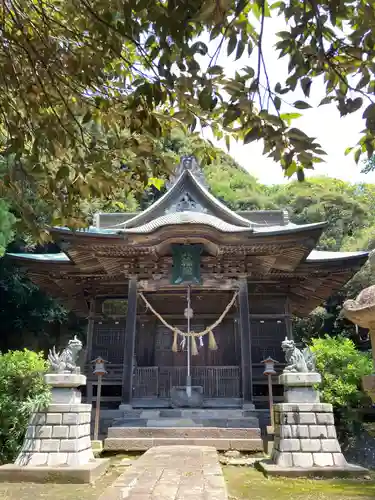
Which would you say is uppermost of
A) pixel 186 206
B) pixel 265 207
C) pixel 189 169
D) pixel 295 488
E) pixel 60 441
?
pixel 265 207

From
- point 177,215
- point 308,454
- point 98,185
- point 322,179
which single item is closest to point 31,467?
point 308,454

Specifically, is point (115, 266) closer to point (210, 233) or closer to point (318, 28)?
point (210, 233)

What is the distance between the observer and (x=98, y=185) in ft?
13.4

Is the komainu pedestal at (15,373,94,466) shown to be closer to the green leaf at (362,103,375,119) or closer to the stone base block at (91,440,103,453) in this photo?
the stone base block at (91,440,103,453)

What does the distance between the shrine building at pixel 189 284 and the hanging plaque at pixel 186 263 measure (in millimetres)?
28

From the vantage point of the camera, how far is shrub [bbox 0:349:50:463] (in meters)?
9.12

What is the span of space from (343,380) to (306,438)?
11.4 ft

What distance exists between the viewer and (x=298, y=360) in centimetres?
897

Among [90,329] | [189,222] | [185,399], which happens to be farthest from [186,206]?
[185,399]

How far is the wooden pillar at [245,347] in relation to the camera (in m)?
11.2

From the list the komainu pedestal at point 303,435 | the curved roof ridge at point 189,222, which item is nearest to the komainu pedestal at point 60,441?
the komainu pedestal at point 303,435

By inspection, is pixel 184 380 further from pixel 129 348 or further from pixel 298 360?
pixel 298 360

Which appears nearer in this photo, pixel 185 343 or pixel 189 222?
pixel 189 222

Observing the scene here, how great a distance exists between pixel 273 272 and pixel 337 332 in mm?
11904
